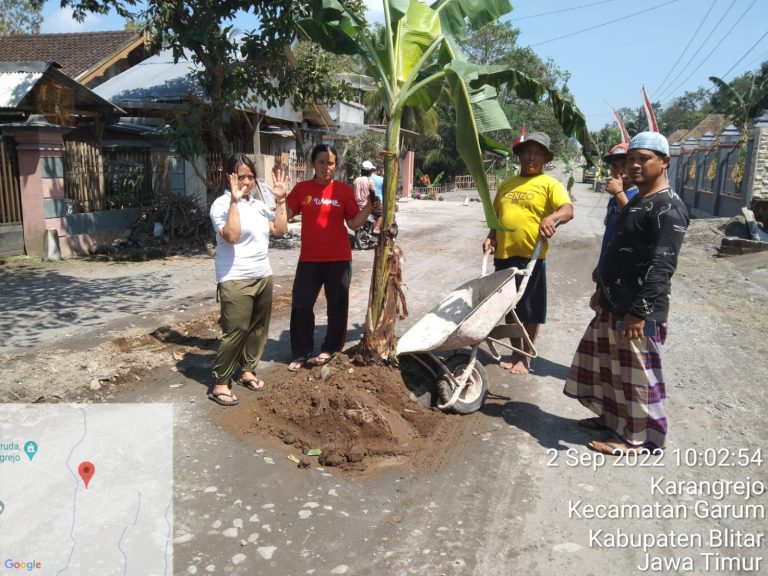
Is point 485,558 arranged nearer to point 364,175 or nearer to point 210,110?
point 364,175

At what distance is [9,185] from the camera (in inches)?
380

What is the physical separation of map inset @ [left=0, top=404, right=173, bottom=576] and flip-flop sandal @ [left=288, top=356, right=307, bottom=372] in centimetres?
144

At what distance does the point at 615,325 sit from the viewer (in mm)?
3744

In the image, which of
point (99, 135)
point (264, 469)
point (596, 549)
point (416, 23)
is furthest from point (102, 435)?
point (99, 135)

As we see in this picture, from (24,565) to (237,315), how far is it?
6.61 feet

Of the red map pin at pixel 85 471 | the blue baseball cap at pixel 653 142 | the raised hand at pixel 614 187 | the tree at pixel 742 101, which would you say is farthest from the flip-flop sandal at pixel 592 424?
the tree at pixel 742 101

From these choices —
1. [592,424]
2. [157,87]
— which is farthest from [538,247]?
[157,87]

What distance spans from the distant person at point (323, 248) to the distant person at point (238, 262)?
0.34 m

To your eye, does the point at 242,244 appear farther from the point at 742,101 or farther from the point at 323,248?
the point at 742,101

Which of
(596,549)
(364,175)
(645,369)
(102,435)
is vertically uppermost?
(364,175)

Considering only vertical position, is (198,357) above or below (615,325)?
below

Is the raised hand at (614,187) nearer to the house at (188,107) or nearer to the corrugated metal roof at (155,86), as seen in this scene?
the house at (188,107)

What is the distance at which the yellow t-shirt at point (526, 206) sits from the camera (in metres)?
4.66

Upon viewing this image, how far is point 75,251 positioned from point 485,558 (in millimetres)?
9973
